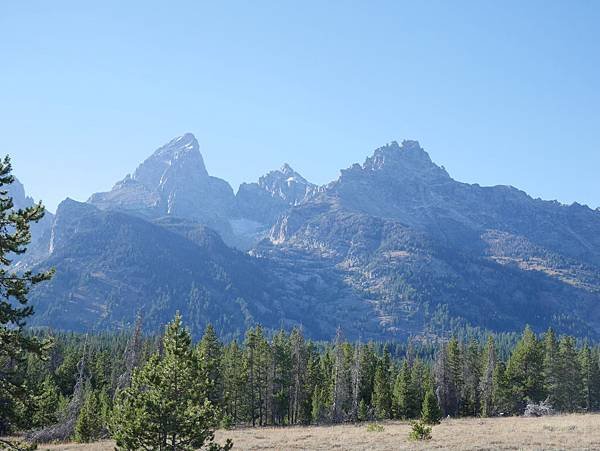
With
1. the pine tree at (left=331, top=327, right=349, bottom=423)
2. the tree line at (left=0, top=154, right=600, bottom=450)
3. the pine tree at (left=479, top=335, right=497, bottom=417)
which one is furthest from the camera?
the pine tree at (left=479, top=335, right=497, bottom=417)

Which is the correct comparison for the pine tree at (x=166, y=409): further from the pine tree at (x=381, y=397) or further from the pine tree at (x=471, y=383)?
the pine tree at (x=471, y=383)

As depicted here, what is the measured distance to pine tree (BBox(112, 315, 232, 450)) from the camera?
75.1 feet

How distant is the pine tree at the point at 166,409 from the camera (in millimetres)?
22891

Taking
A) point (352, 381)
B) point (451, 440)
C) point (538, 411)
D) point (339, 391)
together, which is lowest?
point (538, 411)

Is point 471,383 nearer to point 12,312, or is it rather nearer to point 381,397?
point 381,397

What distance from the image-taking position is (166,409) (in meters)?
23.0

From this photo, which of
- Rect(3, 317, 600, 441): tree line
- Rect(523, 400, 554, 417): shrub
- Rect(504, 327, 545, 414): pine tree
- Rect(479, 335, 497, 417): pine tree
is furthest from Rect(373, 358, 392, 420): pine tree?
Rect(523, 400, 554, 417): shrub

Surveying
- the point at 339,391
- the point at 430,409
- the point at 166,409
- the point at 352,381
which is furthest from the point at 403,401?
the point at 166,409

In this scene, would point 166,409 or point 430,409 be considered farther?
point 430,409

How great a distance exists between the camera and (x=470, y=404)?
96312 mm

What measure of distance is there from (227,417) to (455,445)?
3526cm

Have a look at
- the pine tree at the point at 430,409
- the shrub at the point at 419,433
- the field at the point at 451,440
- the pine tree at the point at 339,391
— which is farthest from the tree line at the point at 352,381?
the shrub at the point at 419,433

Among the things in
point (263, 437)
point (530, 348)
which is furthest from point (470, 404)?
point (263, 437)

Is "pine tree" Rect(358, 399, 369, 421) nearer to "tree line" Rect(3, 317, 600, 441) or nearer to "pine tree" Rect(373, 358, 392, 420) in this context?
"tree line" Rect(3, 317, 600, 441)
